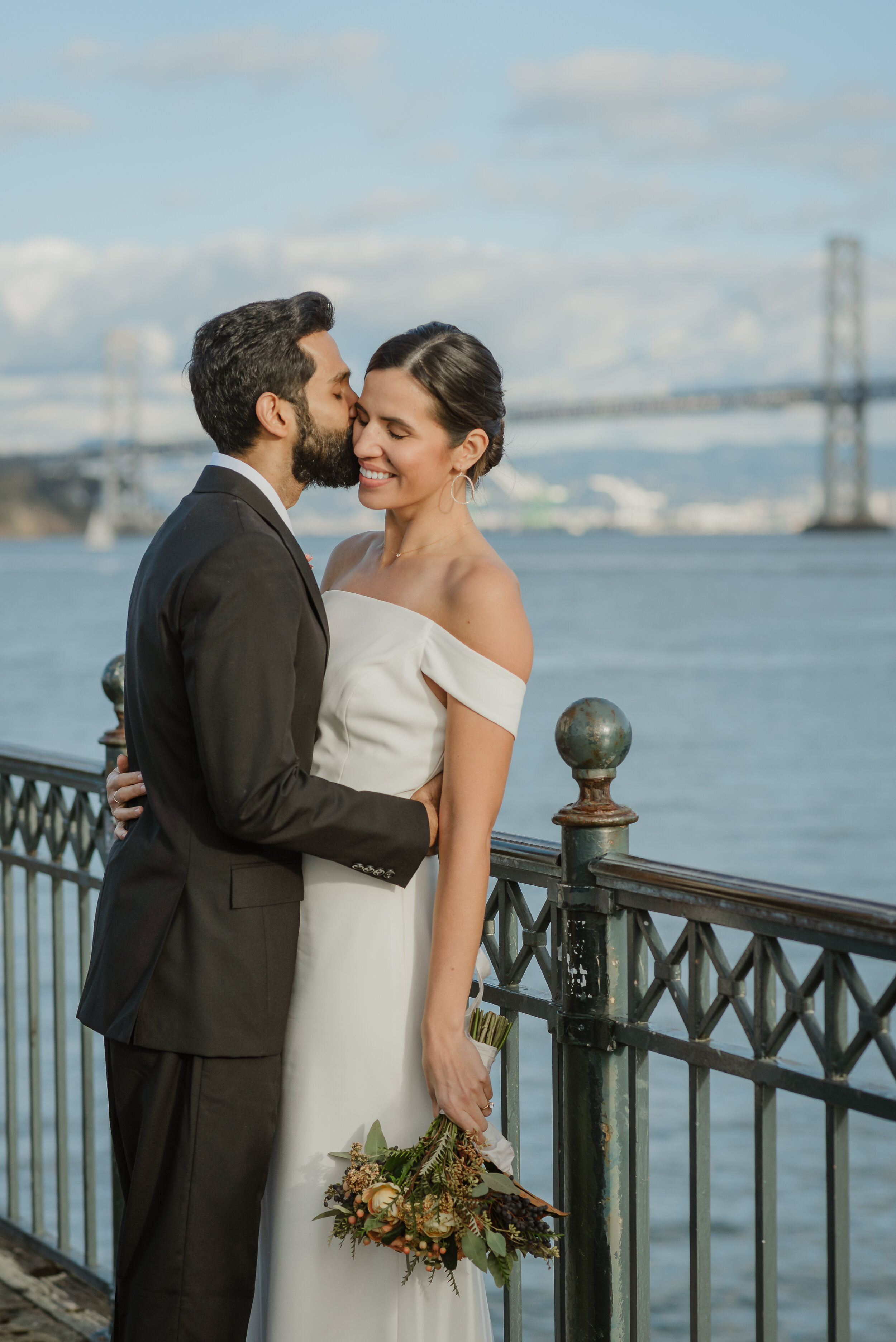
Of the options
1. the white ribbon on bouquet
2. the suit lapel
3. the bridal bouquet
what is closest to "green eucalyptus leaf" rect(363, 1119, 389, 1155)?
the bridal bouquet

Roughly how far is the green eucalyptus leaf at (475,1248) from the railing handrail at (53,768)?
41.9 inches

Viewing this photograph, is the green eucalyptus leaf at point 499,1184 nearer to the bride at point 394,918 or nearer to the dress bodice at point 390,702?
the bride at point 394,918

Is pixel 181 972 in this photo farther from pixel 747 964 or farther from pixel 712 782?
pixel 712 782

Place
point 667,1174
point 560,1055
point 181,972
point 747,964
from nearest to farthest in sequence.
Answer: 1. point 747,964
2. point 181,972
3. point 560,1055
4. point 667,1174

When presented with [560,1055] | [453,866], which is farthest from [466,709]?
[560,1055]

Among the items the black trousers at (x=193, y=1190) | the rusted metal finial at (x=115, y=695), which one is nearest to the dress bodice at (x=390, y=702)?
the black trousers at (x=193, y=1190)

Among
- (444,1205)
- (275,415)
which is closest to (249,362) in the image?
(275,415)

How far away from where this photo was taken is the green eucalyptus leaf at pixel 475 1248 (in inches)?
63.1

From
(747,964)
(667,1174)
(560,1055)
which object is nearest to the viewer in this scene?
(747,964)

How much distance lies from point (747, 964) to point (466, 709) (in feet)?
1.46

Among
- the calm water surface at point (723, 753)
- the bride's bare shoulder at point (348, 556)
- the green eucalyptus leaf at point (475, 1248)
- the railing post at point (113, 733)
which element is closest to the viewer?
the green eucalyptus leaf at point (475, 1248)

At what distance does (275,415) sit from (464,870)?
2.01ft

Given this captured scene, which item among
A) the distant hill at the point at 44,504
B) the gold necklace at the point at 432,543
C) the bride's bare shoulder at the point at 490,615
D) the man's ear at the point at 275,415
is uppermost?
the distant hill at the point at 44,504

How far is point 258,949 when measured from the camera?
1740 mm
